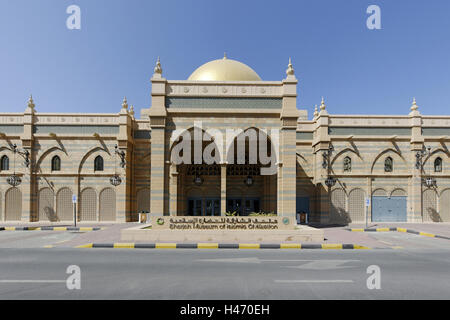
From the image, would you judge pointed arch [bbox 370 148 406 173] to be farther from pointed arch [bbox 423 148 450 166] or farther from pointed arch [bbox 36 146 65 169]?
pointed arch [bbox 36 146 65 169]

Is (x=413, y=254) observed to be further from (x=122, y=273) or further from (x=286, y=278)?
(x=122, y=273)

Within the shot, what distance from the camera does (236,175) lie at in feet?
75.0

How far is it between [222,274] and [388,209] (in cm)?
1991

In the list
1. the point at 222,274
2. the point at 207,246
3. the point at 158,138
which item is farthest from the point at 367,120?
the point at 222,274

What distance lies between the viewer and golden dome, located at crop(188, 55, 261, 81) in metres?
24.0

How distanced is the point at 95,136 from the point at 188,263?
645 inches

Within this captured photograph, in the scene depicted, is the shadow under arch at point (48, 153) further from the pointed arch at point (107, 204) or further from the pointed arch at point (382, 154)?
the pointed arch at point (382, 154)

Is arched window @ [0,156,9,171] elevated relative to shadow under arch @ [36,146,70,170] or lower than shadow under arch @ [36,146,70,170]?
lower

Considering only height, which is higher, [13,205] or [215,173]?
[215,173]

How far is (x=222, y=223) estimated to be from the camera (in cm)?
1424

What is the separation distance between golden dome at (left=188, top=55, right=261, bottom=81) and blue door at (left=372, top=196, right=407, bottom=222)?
48.4ft

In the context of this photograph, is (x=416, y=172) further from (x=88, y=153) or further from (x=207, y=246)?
(x=88, y=153)

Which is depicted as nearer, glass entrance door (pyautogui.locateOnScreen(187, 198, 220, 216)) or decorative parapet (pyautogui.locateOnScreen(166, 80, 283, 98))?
decorative parapet (pyautogui.locateOnScreen(166, 80, 283, 98))

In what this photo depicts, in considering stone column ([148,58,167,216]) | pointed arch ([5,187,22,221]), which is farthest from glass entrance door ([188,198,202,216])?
pointed arch ([5,187,22,221])
